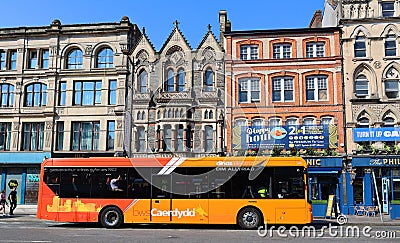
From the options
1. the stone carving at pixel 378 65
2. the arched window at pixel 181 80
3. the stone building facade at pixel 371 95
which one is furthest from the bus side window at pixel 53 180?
the stone carving at pixel 378 65

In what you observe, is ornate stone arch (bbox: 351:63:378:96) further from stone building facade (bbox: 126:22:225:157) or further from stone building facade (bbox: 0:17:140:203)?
stone building facade (bbox: 0:17:140:203)

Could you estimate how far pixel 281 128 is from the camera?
2722 centimetres

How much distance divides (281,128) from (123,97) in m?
11.8

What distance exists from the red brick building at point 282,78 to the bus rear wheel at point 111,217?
39.6 feet

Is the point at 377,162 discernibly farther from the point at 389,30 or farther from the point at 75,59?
the point at 75,59

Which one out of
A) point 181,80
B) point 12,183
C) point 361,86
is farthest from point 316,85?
point 12,183

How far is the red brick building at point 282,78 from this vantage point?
27359 mm

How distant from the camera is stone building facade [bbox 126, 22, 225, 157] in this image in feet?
93.1

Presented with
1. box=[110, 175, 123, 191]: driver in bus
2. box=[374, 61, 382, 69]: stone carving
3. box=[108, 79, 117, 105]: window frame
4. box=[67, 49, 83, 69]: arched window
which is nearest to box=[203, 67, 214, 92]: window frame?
box=[108, 79, 117, 105]: window frame

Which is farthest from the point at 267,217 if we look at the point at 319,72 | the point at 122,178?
the point at 319,72

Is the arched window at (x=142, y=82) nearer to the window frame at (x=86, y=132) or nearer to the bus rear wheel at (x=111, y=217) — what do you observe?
the window frame at (x=86, y=132)

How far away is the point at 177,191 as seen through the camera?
17109 mm

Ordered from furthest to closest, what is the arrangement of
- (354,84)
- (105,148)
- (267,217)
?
(105,148)
(354,84)
(267,217)

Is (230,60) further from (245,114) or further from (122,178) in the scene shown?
(122,178)
